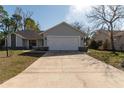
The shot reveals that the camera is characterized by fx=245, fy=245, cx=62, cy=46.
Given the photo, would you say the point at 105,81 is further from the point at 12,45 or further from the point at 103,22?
the point at 12,45

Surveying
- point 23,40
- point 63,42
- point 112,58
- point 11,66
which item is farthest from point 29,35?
point 11,66

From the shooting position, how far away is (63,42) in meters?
36.2

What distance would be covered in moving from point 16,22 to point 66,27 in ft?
110

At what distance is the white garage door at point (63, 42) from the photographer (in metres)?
36.0

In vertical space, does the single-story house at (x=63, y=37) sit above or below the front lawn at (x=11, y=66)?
above

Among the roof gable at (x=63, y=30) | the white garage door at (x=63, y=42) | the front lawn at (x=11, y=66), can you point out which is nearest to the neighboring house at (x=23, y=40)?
the roof gable at (x=63, y=30)

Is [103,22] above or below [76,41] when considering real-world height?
above

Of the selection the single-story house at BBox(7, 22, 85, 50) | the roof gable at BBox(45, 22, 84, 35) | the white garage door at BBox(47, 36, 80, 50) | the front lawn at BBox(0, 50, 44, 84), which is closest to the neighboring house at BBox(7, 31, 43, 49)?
the roof gable at BBox(45, 22, 84, 35)

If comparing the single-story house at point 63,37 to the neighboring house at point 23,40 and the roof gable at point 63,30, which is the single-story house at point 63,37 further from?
the neighboring house at point 23,40

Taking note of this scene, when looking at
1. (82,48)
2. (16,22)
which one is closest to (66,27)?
(82,48)

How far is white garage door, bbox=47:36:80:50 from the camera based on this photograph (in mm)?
36031

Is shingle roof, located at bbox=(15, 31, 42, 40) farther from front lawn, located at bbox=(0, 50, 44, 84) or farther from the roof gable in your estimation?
front lawn, located at bbox=(0, 50, 44, 84)

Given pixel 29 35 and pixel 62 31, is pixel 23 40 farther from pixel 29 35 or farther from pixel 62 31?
pixel 62 31
